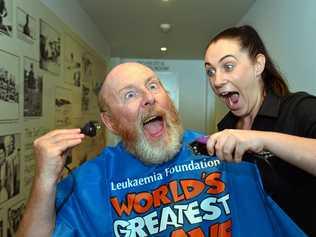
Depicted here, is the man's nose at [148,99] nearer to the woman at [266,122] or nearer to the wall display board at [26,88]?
the woman at [266,122]

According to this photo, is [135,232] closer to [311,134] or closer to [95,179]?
[95,179]

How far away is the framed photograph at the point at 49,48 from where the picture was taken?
2039 millimetres

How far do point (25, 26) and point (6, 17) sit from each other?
22cm

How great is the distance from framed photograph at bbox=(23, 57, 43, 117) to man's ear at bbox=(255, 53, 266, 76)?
1158mm

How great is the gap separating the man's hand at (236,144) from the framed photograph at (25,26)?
4.28ft

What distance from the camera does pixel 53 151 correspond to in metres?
0.91

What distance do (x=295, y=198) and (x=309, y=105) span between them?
0.28m

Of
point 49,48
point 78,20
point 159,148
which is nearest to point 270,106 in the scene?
point 159,148

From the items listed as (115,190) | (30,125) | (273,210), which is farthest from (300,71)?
(30,125)

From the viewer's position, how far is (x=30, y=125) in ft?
6.07

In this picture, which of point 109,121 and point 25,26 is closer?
point 109,121

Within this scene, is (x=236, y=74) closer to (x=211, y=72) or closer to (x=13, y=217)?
(x=211, y=72)

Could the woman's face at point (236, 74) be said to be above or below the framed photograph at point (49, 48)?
below

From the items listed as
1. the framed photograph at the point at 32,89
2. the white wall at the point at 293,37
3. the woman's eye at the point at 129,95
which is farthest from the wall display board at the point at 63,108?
the white wall at the point at 293,37
